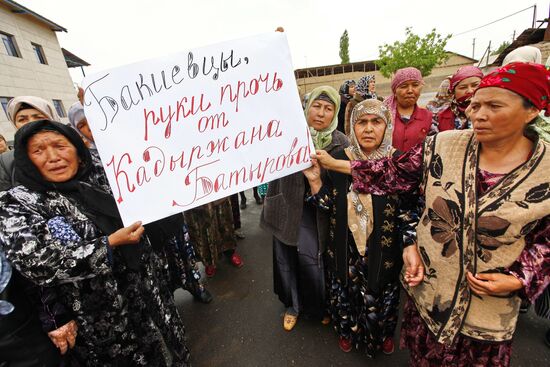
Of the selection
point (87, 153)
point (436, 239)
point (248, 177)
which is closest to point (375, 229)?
point (436, 239)

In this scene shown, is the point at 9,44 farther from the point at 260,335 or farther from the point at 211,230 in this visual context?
the point at 260,335

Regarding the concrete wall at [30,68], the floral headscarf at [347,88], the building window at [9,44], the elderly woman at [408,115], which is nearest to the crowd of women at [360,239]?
the elderly woman at [408,115]

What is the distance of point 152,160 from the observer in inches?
47.4

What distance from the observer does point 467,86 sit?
243 centimetres

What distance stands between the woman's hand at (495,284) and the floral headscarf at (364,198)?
1.79ft

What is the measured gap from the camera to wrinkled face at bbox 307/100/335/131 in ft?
5.88

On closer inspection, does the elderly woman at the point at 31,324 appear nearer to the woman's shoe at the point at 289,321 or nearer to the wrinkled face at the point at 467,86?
the woman's shoe at the point at 289,321

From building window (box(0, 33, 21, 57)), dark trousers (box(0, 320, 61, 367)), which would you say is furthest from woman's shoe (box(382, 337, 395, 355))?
building window (box(0, 33, 21, 57))

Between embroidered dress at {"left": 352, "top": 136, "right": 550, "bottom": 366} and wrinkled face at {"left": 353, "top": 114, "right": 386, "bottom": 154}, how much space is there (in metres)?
0.17

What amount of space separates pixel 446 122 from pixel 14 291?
378cm

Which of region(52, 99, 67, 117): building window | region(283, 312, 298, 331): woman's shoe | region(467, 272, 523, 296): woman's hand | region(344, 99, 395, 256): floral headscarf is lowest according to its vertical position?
region(283, 312, 298, 331): woman's shoe

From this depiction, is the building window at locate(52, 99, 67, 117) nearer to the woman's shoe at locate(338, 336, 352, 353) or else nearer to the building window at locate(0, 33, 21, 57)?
the building window at locate(0, 33, 21, 57)

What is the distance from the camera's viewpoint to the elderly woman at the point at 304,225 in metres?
1.79

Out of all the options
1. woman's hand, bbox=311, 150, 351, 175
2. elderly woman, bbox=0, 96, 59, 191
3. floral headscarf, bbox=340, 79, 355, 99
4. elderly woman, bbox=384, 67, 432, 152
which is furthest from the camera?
floral headscarf, bbox=340, 79, 355, 99
